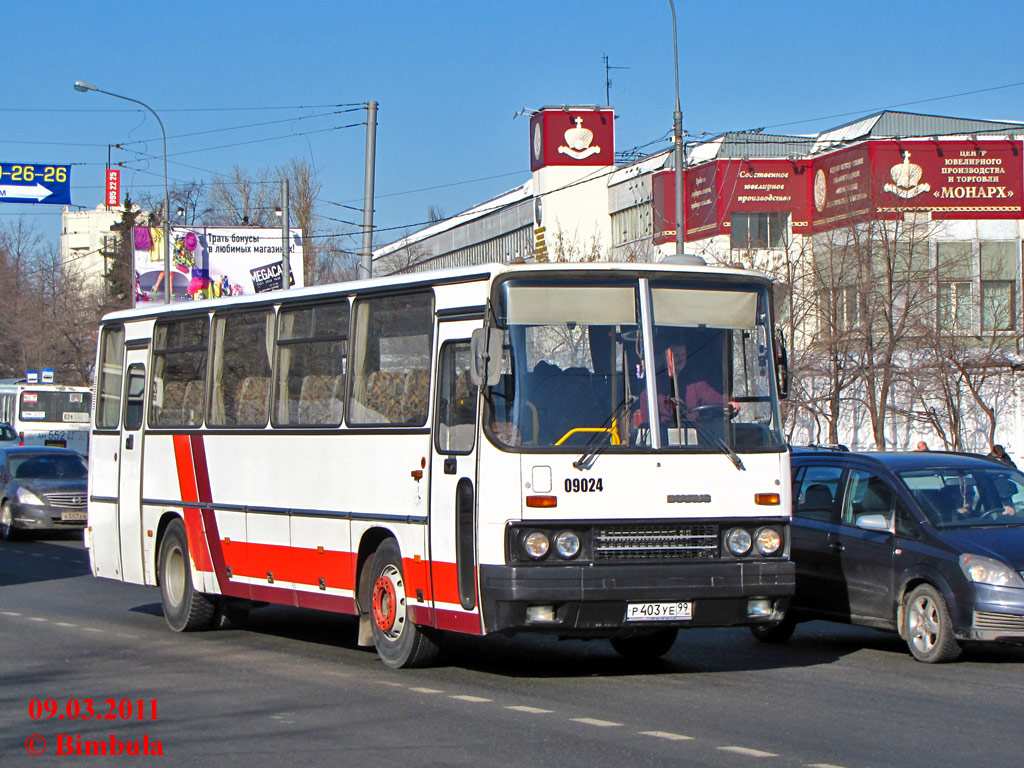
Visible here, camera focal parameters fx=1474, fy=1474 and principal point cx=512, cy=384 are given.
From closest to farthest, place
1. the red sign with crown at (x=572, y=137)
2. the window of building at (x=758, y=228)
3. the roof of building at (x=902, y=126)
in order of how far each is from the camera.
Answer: the window of building at (x=758, y=228), the roof of building at (x=902, y=126), the red sign with crown at (x=572, y=137)

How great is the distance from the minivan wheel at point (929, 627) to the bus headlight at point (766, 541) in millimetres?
1578

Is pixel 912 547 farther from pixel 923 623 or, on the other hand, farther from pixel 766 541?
pixel 766 541

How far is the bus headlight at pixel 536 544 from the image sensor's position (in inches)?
373

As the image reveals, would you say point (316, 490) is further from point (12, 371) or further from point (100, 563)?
point (12, 371)

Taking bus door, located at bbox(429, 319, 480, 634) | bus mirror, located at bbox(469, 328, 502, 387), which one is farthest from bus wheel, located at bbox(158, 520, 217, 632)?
bus mirror, located at bbox(469, 328, 502, 387)

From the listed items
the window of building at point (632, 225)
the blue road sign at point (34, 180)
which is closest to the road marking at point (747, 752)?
the blue road sign at point (34, 180)

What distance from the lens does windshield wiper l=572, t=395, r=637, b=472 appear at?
9547 millimetres

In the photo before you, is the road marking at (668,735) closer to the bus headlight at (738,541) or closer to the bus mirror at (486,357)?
the bus headlight at (738,541)

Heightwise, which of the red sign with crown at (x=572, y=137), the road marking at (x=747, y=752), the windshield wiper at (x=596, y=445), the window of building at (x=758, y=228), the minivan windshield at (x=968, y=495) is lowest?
the road marking at (x=747, y=752)

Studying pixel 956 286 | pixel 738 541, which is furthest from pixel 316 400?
pixel 956 286

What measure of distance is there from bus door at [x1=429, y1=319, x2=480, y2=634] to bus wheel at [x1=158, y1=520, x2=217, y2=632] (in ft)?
13.3

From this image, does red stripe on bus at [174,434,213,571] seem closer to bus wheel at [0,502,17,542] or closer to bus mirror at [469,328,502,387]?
bus mirror at [469,328,502,387]

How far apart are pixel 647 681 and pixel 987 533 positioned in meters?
2.93

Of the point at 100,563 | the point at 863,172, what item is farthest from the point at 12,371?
the point at 100,563
